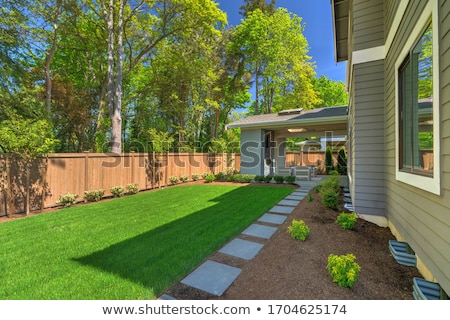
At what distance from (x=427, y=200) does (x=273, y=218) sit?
9.35 feet

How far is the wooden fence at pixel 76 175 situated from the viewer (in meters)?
5.27

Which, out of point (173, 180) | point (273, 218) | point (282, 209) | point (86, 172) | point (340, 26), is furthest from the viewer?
point (173, 180)

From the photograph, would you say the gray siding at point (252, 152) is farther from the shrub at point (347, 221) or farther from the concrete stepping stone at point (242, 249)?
the concrete stepping stone at point (242, 249)

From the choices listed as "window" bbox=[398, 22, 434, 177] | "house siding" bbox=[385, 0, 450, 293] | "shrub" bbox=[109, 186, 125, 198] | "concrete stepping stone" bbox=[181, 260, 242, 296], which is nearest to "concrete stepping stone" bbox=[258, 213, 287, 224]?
"house siding" bbox=[385, 0, 450, 293]

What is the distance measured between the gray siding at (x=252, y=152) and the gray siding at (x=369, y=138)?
6.88 meters

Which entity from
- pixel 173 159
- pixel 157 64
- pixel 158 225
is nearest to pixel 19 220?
pixel 158 225

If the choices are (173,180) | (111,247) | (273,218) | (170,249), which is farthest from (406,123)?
(173,180)

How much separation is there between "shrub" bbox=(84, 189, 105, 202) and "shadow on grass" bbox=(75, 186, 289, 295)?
3.93m

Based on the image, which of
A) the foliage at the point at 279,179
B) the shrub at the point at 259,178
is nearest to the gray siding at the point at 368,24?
the foliage at the point at 279,179

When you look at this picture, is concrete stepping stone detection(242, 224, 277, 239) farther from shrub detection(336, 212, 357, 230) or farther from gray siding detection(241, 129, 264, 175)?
gray siding detection(241, 129, 264, 175)

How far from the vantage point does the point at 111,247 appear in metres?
3.29

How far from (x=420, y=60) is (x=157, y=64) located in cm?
1352

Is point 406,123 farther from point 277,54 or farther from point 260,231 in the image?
point 277,54
